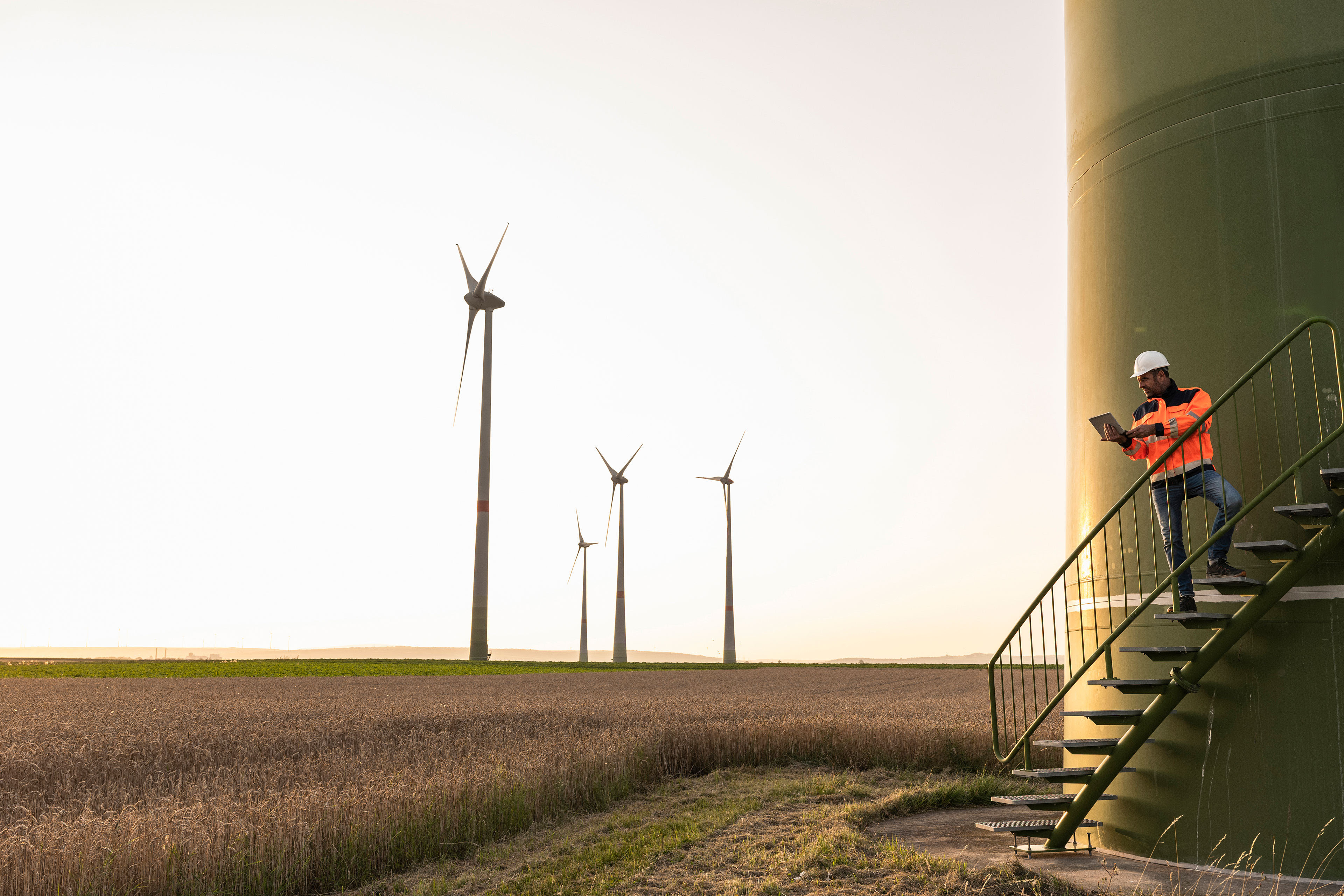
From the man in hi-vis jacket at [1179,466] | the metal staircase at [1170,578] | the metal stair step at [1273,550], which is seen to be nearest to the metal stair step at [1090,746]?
the metal staircase at [1170,578]

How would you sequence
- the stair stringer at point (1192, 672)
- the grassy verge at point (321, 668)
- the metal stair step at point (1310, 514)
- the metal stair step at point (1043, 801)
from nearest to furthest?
the metal stair step at point (1310, 514) → the stair stringer at point (1192, 672) → the metal stair step at point (1043, 801) → the grassy verge at point (321, 668)

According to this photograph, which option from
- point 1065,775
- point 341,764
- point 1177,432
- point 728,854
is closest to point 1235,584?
point 1177,432

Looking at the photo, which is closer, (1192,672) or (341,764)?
(1192,672)

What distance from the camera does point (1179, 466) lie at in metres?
10.3

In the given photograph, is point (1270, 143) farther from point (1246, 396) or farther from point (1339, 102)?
point (1246, 396)

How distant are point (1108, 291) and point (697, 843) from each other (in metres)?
8.92

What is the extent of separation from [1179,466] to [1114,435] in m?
0.76

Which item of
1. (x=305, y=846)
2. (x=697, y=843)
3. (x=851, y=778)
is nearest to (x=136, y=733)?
(x=305, y=846)

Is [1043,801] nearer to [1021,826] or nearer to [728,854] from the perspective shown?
[1021,826]

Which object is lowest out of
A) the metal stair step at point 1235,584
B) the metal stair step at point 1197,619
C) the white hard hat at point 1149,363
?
the metal stair step at point 1197,619

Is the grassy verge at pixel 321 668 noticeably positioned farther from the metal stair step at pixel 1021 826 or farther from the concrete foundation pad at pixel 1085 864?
the metal stair step at pixel 1021 826

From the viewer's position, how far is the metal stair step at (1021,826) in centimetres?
1072

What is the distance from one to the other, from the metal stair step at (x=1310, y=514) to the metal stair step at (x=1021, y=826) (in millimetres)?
4131

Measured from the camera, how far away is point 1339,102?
11.0 meters
